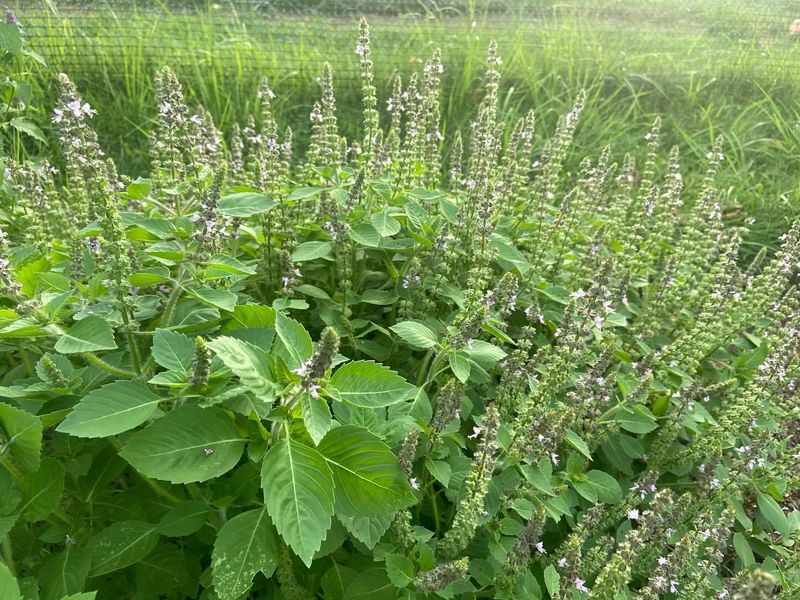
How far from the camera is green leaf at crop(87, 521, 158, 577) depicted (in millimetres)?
1710

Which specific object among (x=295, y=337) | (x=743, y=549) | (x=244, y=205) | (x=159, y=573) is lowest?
(x=743, y=549)

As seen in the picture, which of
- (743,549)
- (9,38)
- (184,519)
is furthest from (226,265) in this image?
(743,549)

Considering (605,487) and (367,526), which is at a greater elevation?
(367,526)

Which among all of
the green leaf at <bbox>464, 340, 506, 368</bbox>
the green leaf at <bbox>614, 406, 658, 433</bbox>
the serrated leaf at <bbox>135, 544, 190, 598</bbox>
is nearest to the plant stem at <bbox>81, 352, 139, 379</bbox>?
the serrated leaf at <bbox>135, 544, 190, 598</bbox>

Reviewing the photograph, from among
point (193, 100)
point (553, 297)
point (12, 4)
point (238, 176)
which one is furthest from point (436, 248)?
point (12, 4)

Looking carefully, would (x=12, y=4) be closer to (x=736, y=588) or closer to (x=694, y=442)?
(x=694, y=442)

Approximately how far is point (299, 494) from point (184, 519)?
1.93 ft

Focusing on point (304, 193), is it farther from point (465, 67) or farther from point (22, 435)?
point (465, 67)

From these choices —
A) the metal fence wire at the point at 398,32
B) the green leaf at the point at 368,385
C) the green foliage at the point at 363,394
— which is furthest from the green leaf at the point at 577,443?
the metal fence wire at the point at 398,32

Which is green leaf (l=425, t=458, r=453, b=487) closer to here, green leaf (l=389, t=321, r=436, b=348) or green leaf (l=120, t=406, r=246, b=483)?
green leaf (l=389, t=321, r=436, b=348)

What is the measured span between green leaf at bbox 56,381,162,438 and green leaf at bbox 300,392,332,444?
0.40 m

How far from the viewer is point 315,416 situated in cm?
135

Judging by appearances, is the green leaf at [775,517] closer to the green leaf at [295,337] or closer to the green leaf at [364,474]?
the green leaf at [364,474]

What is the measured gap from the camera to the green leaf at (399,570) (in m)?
1.65
